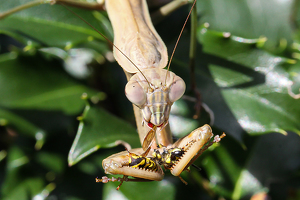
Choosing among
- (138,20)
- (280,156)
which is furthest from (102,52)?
→ (280,156)

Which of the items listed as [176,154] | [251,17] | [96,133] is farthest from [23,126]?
[251,17]

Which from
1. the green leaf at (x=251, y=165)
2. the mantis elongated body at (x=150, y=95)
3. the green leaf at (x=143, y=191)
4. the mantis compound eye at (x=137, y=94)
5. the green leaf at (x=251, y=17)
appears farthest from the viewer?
the green leaf at (x=251, y=17)

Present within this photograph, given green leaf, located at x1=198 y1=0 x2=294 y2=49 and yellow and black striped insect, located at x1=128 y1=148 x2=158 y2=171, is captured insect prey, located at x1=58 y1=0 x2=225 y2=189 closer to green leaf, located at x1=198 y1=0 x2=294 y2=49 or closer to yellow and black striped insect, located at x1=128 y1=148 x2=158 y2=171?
yellow and black striped insect, located at x1=128 y1=148 x2=158 y2=171

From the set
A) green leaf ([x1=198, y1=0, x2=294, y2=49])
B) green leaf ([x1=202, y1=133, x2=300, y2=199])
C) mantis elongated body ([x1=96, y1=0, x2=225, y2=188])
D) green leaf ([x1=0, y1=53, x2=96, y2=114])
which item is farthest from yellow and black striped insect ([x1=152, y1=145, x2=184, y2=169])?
green leaf ([x1=198, y1=0, x2=294, y2=49])

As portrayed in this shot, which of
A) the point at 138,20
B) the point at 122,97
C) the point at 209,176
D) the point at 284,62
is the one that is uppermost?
the point at 138,20

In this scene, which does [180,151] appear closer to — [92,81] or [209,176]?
[209,176]

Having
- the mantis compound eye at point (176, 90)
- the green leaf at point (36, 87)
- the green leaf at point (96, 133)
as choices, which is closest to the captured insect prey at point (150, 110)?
the mantis compound eye at point (176, 90)

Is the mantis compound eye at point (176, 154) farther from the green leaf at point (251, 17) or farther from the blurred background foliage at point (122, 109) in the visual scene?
the green leaf at point (251, 17)
